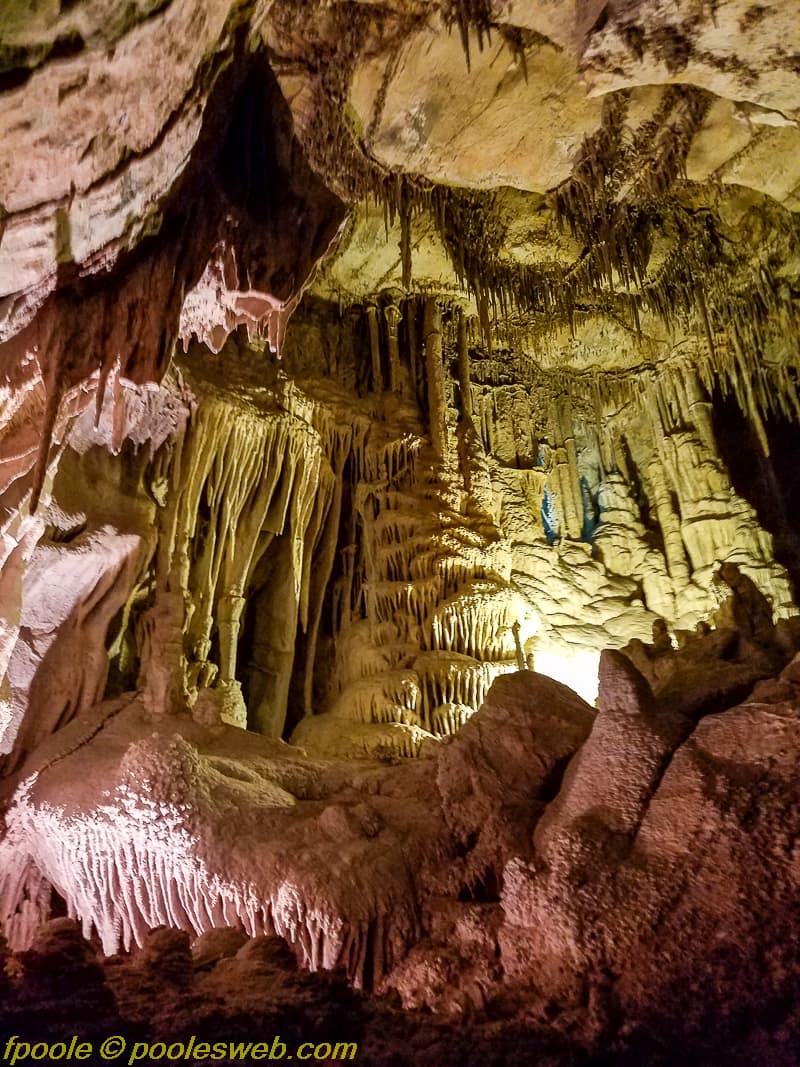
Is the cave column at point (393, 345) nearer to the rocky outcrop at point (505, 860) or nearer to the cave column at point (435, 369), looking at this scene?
the cave column at point (435, 369)

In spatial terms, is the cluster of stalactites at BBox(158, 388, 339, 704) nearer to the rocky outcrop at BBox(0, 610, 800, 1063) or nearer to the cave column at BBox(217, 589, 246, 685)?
the cave column at BBox(217, 589, 246, 685)

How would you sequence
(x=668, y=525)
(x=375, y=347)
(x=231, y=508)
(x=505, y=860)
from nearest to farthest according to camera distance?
(x=505, y=860)
(x=231, y=508)
(x=375, y=347)
(x=668, y=525)

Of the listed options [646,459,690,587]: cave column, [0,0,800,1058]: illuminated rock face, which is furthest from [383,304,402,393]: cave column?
[646,459,690,587]: cave column

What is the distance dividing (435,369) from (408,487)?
1.77 metres

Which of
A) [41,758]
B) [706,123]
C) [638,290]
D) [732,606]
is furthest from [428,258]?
[41,758]

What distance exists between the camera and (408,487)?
9.43 meters

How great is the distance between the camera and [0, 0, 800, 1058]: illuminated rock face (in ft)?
10.8

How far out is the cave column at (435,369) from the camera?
976 centimetres

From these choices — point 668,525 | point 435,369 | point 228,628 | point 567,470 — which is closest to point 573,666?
point 668,525

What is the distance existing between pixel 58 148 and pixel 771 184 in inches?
242

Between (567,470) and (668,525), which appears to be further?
(567,470)

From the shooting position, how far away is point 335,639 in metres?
9.88

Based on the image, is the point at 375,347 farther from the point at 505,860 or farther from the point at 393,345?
the point at 505,860

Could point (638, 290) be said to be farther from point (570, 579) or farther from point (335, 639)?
point (335, 639)
